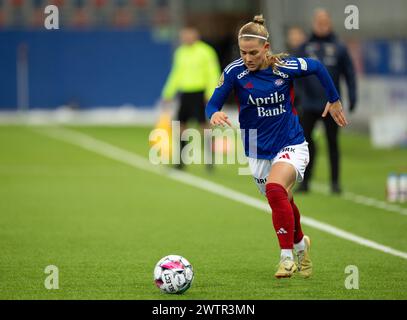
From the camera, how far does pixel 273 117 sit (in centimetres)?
932

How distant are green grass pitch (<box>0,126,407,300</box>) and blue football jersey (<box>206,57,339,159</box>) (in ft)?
3.67

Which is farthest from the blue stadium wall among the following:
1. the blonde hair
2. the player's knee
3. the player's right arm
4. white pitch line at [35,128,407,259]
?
the player's knee

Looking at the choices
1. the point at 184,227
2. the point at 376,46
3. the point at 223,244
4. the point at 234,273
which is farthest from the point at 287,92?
the point at 376,46

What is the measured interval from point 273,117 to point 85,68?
2950 cm

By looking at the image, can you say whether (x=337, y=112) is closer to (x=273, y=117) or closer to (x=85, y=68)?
(x=273, y=117)

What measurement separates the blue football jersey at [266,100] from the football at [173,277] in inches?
56.3

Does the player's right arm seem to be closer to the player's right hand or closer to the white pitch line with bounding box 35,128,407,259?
the player's right hand

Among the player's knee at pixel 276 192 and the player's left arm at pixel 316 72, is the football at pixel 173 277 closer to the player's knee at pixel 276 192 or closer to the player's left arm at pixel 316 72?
the player's knee at pixel 276 192

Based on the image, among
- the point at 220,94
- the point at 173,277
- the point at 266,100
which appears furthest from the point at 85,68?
the point at 173,277

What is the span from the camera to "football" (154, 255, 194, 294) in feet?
27.5

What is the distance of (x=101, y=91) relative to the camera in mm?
38219

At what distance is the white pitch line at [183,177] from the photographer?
11421mm

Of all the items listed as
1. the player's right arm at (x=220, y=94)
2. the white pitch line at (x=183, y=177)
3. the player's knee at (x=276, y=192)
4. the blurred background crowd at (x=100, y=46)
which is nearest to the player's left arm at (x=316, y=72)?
the player's right arm at (x=220, y=94)
